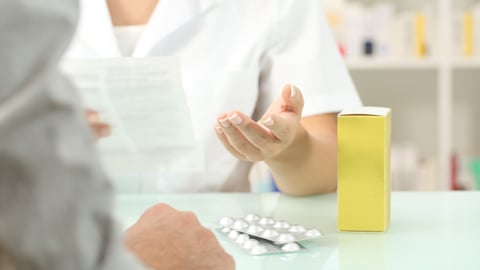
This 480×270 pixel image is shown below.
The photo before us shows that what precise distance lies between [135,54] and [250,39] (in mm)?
204

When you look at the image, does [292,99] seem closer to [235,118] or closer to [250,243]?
[235,118]

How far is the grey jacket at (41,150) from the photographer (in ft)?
1.18

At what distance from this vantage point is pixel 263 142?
1.05 meters

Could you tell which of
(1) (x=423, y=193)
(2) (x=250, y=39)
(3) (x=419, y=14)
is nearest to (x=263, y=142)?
(1) (x=423, y=193)

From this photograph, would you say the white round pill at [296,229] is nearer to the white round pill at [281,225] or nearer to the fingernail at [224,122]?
the white round pill at [281,225]

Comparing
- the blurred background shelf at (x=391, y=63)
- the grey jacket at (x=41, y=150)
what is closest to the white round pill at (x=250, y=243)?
the grey jacket at (x=41, y=150)

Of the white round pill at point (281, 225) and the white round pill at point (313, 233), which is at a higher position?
the white round pill at point (281, 225)

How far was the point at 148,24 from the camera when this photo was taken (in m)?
1.38

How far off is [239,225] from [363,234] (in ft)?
0.49

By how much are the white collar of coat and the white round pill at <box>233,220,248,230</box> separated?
489mm

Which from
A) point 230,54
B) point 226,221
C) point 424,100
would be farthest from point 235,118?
point 424,100

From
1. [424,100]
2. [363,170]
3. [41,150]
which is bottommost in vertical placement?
[424,100]

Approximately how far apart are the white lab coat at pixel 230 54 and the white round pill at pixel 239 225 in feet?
1.43

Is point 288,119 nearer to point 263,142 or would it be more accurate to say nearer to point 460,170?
point 263,142
